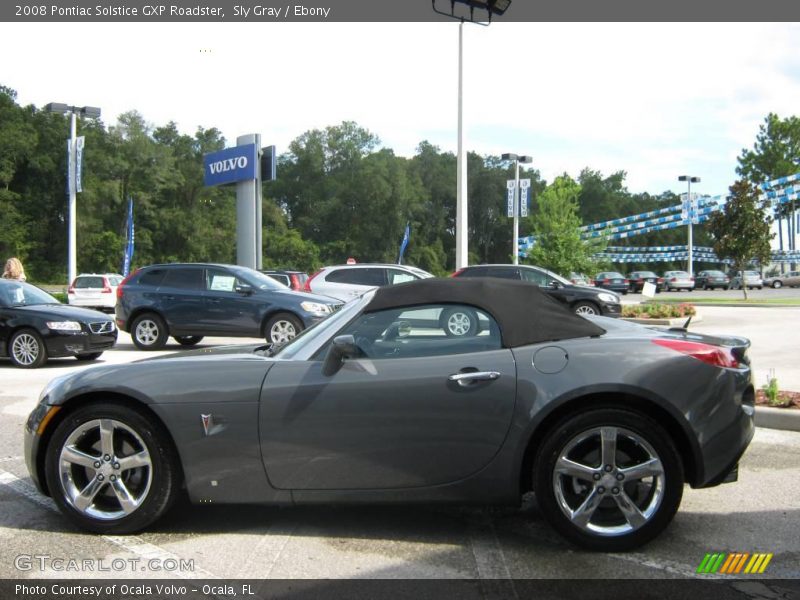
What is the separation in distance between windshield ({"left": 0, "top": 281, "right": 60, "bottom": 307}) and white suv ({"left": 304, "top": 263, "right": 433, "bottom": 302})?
658 cm

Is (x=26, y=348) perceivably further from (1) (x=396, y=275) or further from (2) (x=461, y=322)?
(2) (x=461, y=322)

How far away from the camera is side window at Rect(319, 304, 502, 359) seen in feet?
13.0

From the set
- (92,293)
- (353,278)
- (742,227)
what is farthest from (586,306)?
(92,293)

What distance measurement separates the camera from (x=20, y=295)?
11969 millimetres

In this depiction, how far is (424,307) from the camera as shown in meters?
4.04

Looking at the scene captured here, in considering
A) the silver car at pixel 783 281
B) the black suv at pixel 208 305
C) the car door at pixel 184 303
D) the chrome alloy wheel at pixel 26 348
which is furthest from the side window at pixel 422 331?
the silver car at pixel 783 281

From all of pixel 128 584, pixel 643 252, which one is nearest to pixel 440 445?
pixel 128 584

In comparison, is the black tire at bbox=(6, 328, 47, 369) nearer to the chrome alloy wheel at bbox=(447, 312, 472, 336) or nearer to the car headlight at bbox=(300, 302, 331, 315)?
the car headlight at bbox=(300, 302, 331, 315)

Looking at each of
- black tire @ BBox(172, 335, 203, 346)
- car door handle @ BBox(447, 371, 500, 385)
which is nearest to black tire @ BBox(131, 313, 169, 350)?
black tire @ BBox(172, 335, 203, 346)

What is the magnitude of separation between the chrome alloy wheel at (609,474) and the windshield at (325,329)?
4.43 feet

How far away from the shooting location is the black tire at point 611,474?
3719mm

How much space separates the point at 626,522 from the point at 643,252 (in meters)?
90.2

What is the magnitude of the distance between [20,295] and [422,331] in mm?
10084

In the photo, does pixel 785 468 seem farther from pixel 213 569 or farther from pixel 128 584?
pixel 128 584
